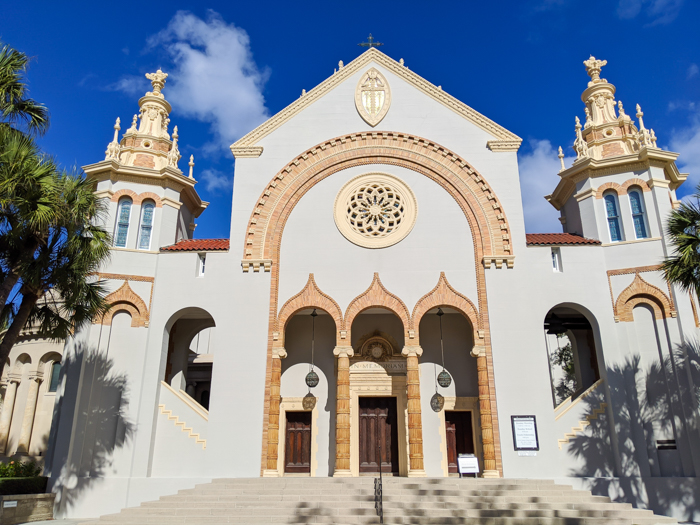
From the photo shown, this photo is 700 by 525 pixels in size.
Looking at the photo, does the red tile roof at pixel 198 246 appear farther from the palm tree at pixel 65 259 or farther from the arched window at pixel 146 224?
the palm tree at pixel 65 259

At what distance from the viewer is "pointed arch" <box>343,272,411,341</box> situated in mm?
19547

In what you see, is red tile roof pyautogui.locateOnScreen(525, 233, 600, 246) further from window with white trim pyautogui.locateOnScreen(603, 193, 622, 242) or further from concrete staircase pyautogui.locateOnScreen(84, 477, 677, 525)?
concrete staircase pyautogui.locateOnScreen(84, 477, 677, 525)

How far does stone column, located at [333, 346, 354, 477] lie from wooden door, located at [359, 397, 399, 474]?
1507mm

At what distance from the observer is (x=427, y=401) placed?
67.5 feet

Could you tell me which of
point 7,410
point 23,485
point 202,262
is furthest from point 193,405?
point 7,410

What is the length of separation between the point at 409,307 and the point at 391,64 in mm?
10068

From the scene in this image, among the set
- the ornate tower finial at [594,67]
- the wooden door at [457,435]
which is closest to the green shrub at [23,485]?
the wooden door at [457,435]

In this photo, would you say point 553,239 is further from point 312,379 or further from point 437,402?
point 312,379

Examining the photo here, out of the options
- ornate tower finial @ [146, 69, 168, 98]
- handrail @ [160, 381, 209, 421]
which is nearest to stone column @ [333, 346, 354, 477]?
handrail @ [160, 381, 209, 421]

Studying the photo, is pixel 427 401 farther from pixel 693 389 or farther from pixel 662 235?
pixel 662 235

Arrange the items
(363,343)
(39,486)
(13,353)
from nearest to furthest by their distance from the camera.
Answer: (39,486)
(363,343)
(13,353)

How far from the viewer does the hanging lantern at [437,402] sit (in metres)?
20.1

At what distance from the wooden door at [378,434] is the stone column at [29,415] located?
17.1 metres

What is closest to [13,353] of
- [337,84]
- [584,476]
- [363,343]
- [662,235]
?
[363,343]
